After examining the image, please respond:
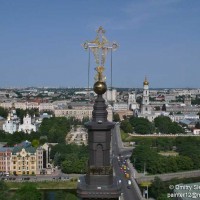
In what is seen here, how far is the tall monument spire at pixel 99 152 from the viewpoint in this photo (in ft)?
26.5

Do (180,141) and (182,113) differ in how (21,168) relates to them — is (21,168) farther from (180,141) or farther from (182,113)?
(182,113)

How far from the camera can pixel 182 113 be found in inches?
3885

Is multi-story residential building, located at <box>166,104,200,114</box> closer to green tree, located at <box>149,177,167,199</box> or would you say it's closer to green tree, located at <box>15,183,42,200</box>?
green tree, located at <box>149,177,167,199</box>

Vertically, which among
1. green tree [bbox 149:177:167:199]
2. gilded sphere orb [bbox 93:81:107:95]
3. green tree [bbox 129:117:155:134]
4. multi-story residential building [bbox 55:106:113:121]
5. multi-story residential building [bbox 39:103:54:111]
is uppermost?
gilded sphere orb [bbox 93:81:107:95]

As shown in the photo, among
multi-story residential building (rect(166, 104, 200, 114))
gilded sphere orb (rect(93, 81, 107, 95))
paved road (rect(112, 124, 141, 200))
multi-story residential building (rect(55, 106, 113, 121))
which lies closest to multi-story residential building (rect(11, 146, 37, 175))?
paved road (rect(112, 124, 141, 200))

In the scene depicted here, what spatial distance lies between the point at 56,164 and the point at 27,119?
2033 centimetres

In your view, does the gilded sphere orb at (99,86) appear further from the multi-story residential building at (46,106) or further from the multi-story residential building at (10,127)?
the multi-story residential building at (46,106)

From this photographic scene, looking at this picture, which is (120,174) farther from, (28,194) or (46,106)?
(46,106)

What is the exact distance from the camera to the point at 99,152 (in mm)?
8328

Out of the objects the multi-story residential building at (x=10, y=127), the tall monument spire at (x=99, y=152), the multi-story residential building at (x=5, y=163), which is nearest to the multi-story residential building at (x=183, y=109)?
the multi-story residential building at (x=10, y=127)

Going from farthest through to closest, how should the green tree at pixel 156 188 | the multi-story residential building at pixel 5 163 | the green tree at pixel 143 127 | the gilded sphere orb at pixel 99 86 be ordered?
the green tree at pixel 143 127 → the multi-story residential building at pixel 5 163 → the green tree at pixel 156 188 → the gilded sphere orb at pixel 99 86

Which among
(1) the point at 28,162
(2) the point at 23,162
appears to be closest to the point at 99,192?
(1) the point at 28,162

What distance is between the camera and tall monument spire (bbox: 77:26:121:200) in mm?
8078

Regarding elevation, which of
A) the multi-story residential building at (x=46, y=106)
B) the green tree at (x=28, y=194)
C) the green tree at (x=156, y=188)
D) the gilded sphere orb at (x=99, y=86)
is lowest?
the green tree at (x=156, y=188)
